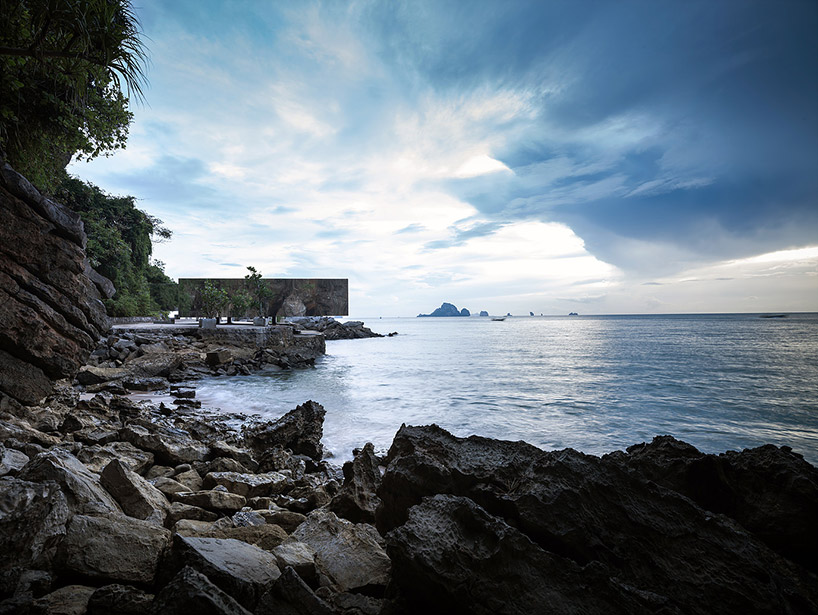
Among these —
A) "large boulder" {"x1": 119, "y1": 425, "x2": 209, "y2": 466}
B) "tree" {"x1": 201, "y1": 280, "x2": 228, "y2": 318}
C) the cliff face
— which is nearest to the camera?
"large boulder" {"x1": 119, "y1": 425, "x2": 209, "y2": 466}

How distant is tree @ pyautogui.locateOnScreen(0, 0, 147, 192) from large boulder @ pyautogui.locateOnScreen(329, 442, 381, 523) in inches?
214

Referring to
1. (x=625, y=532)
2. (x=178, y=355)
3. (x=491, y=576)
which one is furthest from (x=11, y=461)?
(x=178, y=355)

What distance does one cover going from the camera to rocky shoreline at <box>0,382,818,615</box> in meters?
1.75

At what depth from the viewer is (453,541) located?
199 centimetres

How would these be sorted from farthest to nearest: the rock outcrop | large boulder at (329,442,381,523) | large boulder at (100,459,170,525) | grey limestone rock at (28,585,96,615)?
the rock outcrop → large boulder at (329,442,381,523) → large boulder at (100,459,170,525) → grey limestone rock at (28,585,96,615)

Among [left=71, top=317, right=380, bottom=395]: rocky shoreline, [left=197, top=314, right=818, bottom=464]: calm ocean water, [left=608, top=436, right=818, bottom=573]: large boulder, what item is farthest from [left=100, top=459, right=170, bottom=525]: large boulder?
[left=71, top=317, right=380, bottom=395]: rocky shoreline

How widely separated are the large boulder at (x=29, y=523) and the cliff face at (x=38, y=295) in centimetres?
452

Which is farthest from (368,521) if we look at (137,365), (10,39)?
(137,365)

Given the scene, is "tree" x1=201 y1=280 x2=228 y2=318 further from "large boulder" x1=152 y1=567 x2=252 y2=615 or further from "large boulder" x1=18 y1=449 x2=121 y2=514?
"large boulder" x1=152 y1=567 x2=252 y2=615

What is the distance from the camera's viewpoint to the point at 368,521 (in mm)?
3350

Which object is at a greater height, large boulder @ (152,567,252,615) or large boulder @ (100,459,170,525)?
large boulder @ (152,567,252,615)

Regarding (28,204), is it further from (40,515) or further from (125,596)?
(125,596)

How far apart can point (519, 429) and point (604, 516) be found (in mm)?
9502

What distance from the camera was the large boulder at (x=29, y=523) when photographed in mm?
1801
